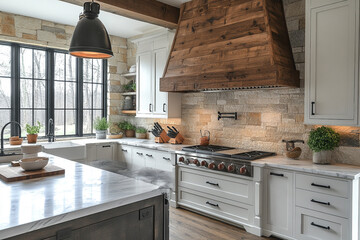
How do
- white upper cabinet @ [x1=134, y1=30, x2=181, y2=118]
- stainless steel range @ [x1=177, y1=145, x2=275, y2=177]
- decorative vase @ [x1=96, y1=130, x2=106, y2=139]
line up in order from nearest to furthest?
stainless steel range @ [x1=177, y1=145, x2=275, y2=177] → white upper cabinet @ [x1=134, y1=30, x2=181, y2=118] → decorative vase @ [x1=96, y1=130, x2=106, y2=139]

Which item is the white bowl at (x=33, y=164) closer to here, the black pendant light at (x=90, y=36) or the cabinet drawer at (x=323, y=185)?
the black pendant light at (x=90, y=36)

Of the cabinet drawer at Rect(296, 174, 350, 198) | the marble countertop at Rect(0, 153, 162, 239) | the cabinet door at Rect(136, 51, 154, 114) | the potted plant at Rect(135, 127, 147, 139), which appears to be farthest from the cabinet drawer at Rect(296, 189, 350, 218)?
the potted plant at Rect(135, 127, 147, 139)

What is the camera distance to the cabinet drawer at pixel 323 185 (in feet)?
8.82

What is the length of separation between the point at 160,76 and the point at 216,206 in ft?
7.89

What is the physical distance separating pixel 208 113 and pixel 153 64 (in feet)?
4.51

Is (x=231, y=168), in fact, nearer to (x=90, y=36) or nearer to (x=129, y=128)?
(x=90, y=36)

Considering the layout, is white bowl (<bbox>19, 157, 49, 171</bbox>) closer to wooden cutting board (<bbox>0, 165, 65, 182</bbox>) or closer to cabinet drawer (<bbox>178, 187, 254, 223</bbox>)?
wooden cutting board (<bbox>0, 165, 65, 182</bbox>)

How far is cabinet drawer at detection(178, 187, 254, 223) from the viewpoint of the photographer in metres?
3.42

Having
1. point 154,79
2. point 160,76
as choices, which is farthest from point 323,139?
point 154,79

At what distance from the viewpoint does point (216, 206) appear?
3695mm

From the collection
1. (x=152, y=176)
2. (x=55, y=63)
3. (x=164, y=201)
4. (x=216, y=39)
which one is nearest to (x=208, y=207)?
(x=152, y=176)

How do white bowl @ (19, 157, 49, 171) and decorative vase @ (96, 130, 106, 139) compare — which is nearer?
white bowl @ (19, 157, 49, 171)

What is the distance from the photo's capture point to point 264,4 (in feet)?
10.8

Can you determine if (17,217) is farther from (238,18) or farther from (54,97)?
(54,97)
